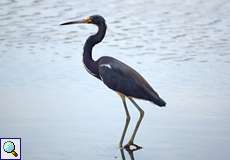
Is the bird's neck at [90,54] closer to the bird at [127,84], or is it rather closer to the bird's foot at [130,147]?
the bird at [127,84]

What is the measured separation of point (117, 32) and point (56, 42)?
1.19 m

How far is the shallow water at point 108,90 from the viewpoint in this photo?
23.1 ft

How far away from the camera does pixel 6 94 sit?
29.8 feet

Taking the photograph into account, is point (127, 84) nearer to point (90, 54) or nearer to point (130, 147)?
point (130, 147)

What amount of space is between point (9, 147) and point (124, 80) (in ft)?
4.66

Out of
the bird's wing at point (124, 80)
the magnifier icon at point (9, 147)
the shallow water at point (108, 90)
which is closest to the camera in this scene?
the magnifier icon at point (9, 147)

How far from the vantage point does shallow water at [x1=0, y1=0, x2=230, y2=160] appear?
277 inches

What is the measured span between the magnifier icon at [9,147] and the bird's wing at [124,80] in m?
1.31

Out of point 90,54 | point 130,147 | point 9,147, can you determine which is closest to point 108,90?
point 90,54

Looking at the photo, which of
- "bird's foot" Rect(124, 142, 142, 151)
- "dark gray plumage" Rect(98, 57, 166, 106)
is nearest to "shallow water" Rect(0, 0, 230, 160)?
"bird's foot" Rect(124, 142, 142, 151)

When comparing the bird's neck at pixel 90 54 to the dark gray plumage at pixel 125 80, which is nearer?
the dark gray plumage at pixel 125 80

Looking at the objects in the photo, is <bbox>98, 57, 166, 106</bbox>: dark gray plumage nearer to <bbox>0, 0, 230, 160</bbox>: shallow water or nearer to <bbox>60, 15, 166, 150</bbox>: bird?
<bbox>60, 15, 166, 150</bbox>: bird

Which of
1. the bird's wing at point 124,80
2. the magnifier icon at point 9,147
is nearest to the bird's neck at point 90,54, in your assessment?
the bird's wing at point 124,80

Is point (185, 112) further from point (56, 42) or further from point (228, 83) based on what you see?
point (56, 42)
